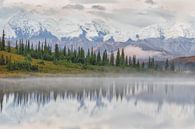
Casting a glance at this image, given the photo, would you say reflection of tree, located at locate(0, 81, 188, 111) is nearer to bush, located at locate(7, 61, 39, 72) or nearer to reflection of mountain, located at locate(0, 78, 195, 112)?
reflection of mountain, located at locate(0, 78, 195, 112)

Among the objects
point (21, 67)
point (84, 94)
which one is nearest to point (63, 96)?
point (84, 94)

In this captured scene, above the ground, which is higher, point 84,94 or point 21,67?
point 21,67

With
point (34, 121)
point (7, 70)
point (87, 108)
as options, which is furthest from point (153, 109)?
point (7, 70)

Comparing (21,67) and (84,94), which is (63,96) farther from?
(21,67)

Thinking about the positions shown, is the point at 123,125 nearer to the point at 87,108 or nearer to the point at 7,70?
the point at 87,108

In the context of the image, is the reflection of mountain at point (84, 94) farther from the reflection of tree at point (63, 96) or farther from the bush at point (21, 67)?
the bush at point (21, 67)

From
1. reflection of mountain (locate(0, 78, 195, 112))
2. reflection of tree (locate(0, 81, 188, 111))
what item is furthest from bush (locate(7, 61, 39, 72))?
reflection of tree (locate(0, 81, 188, 111))

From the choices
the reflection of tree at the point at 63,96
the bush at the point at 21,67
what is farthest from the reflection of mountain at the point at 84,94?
the bush at the point at 21,67

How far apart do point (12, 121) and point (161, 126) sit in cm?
1114

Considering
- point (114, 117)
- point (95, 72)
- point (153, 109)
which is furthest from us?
point (95, 72)

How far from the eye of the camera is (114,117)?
4278 cm

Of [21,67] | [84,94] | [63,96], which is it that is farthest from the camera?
[21,67]

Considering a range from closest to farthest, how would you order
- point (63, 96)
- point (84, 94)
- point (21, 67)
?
point (63, 96) → point (84, 94) → point (21, 67)

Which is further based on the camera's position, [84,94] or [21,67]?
[21,67]
